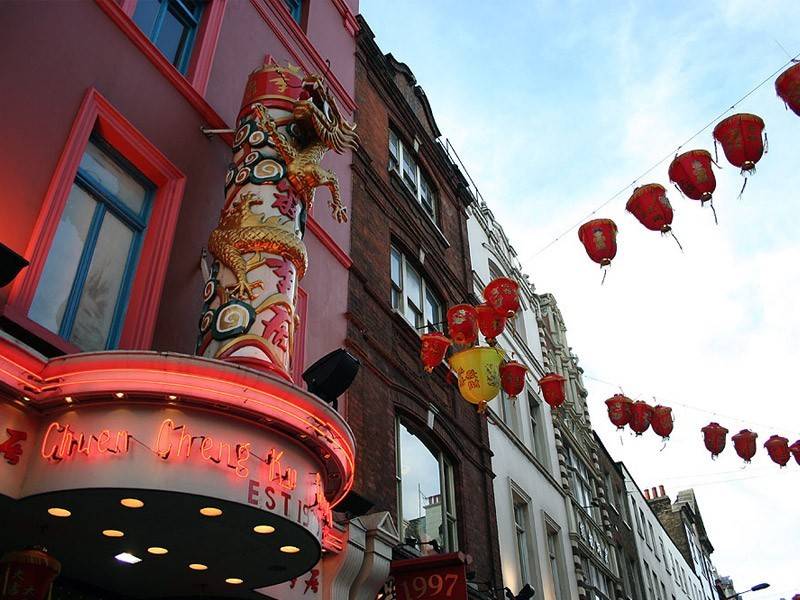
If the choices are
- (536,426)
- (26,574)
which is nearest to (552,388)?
(536,426)

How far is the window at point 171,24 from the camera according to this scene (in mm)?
9805

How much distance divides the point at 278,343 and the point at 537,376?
764 inches

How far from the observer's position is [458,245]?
20578 millimetres

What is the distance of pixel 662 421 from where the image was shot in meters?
18.2

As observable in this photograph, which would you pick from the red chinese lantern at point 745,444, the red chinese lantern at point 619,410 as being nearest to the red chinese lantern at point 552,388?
the red chinese lantern at point 619,410

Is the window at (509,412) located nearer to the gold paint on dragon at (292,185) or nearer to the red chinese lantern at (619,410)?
the red chinese lantern at (619,410)

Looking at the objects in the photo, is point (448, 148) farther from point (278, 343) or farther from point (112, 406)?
point (112, 406)

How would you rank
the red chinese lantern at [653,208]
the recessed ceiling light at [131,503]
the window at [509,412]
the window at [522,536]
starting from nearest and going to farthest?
the recessed ceiling light at [131,503] < the red chinese lantern at [653,208] < the window at [522,536] < the window at [509,412]

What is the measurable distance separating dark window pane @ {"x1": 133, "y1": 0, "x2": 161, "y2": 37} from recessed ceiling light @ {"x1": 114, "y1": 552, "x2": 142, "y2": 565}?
6678mm

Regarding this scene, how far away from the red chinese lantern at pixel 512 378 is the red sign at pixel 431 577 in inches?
230

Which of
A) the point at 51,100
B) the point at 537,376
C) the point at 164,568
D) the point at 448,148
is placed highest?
the point at 448,148

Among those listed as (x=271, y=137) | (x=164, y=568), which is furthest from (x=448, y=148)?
(x=164, y=568)

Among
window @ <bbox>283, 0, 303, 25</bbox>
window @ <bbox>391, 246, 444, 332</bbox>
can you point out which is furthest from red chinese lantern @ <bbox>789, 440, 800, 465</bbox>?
window @ <bbox>283, 0, 303, 25</bbox>

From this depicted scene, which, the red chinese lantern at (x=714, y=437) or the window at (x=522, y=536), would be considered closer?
the window at (x=522, y=536)
